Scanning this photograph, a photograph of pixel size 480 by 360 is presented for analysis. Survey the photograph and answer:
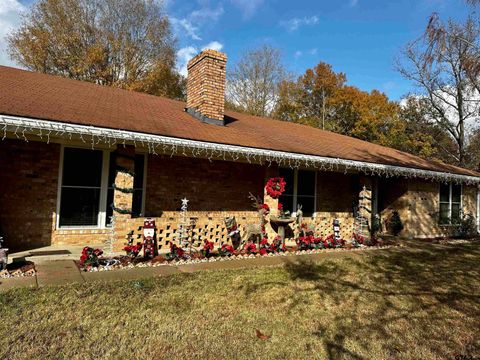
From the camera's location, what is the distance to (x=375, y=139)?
30.2 m

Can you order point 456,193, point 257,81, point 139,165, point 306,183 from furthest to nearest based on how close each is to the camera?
point 257,81 < point 456,193 < point 306,183 < point 139,165

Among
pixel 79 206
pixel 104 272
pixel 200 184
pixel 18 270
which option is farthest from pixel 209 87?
pixel 18 270

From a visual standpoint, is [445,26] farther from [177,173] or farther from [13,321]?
[13,321]

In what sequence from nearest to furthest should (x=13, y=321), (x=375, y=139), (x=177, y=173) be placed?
1. (x=13, y=321)
2. (x=177, y=173)
3. (x=375, y=139)

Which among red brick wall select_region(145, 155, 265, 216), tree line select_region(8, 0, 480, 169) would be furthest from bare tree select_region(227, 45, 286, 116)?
red brick wall select_region(145, 155, 265, 216)

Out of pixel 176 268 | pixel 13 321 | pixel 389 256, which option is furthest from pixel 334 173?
pixel 13 321

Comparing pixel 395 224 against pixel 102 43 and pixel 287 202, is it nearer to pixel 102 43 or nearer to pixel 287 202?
pixel 287 202

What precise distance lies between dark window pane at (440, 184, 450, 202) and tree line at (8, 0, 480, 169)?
7552 mm

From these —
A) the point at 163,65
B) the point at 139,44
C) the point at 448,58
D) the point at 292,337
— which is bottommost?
the point at 292,337

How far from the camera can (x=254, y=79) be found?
31.0 metres

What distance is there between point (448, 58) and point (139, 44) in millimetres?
23249

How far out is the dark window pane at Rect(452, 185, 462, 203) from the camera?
45.6 feet

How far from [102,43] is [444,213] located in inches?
899

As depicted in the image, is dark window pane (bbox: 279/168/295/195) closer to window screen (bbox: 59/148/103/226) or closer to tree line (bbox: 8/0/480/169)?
window screen (bbox: 59/148/103/226)
